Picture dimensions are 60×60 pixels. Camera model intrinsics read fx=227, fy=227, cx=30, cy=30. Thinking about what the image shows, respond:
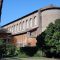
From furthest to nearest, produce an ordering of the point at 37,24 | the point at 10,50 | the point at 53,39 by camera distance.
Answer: the point at 37,24 < the point at 53,39 < the point at 10,50

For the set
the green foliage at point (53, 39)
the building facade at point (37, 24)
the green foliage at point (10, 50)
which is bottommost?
the green foliage at point (10, 50)

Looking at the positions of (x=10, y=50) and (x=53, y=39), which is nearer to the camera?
(x=10, y=50)

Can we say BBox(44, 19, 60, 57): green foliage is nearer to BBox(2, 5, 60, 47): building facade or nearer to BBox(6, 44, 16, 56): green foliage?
BBox(6, 44, 16, 56): green foliage

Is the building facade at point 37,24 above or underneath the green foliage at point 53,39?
above

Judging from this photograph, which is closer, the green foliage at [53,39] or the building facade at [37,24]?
the green foliage at [53,39]

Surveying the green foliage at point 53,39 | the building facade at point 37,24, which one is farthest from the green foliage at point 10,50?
the building facade at point 37,24

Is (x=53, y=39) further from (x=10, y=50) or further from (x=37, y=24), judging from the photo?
(x=37, y=24)

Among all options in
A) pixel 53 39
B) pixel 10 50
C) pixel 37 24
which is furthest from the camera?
pixel 37 24

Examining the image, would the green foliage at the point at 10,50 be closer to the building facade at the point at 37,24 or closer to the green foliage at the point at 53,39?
the green foliage at the point at 53,39

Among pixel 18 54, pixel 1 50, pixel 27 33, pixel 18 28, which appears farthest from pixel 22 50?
pixel 18 28

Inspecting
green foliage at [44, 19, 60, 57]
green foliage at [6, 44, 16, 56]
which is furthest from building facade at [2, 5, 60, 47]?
green foliage at [6, 44, 16, 56]

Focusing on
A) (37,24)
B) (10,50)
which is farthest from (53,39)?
(37,24)

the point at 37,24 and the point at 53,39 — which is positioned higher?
the point at 37,24

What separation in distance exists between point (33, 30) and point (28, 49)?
20.7 meters
